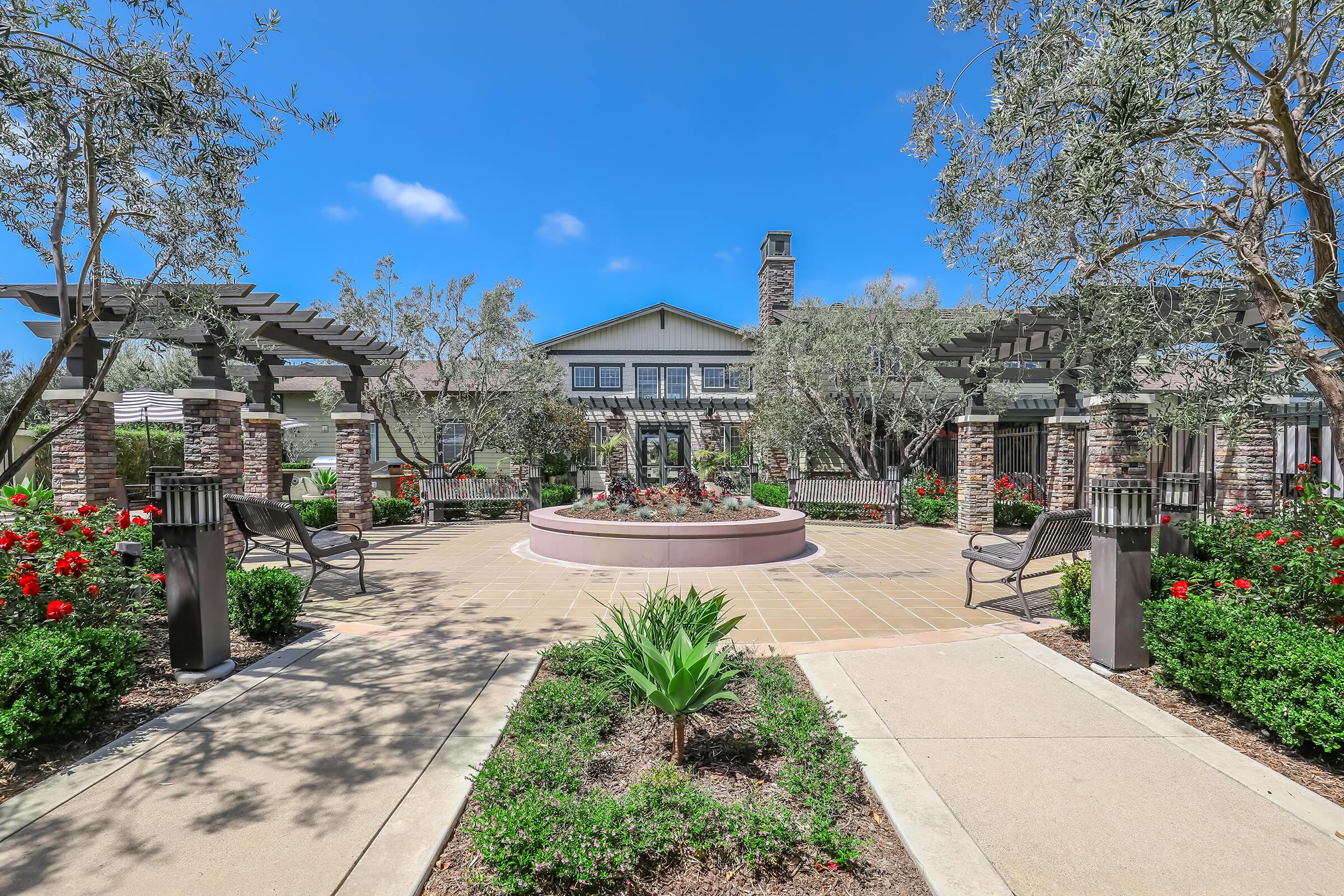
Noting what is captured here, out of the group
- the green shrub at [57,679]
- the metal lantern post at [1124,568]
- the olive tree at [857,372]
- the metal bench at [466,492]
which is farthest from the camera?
the olive tree at [857,372]

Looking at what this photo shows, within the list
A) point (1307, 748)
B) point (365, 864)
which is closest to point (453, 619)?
point (365, 864)

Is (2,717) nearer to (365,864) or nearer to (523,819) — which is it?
(365,864)

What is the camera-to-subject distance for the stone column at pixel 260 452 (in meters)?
10.8

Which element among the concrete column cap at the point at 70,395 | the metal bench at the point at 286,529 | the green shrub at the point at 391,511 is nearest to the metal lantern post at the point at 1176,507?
the metal bench at the point at 286,529

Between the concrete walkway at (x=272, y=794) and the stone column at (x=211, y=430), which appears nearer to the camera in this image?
the concrete walkway at (x=272, y=794)

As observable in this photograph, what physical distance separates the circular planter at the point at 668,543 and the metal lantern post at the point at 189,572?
14.1 ft

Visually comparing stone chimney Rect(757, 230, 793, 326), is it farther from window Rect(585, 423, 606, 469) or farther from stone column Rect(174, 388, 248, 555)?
stone column Rect(174, 388, 248, 555)

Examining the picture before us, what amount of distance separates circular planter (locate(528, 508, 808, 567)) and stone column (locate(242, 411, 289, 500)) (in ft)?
19.6

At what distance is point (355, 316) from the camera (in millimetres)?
12766

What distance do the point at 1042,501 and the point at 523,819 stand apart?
A: 13.2 m

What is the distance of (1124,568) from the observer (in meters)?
4.01

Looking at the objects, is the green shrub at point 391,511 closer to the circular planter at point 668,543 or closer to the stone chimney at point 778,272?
the circular planter at point 668,543

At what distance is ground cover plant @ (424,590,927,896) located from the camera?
2.07 meters

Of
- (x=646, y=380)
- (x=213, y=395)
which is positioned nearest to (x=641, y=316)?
(x=646, y=380)
